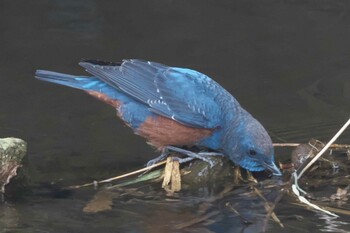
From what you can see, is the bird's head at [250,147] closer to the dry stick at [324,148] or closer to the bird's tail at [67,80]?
the dry stick at [324,148]

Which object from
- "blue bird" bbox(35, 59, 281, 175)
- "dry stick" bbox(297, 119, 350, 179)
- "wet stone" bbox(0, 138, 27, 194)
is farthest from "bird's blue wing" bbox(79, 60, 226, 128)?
"wet stone" bbox(0, 138, 27, 194)

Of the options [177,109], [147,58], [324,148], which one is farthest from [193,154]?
[147,58]

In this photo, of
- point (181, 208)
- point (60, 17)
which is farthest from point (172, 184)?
point (60, 17)

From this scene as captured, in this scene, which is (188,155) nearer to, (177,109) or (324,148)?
(177,109)

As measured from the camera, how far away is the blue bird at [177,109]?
5.89 m

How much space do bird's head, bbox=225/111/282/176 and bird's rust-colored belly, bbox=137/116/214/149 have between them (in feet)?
0.74

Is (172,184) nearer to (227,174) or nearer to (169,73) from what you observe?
(227,174)

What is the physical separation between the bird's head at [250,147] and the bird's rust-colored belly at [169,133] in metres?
0.22

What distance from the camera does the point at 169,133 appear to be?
6.08m

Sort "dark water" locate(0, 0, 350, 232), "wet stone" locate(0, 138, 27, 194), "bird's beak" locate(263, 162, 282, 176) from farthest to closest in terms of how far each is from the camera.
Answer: "bird's beak" locate(263, 162, 282, 176)
"wet stone" locate(0, 138, 27, 194)
"dark water" locate(0, 0, 350, 232)

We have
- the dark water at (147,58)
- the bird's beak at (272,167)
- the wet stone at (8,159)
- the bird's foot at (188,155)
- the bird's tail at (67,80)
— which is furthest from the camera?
the bird's tail at (67,80)

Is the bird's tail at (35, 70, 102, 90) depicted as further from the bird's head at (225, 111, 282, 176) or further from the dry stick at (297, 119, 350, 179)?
the dry stick at (297, 119, 350, 179)

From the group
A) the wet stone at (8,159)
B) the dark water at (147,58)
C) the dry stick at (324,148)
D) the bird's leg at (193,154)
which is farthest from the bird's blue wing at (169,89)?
the wet stone at (8,159)

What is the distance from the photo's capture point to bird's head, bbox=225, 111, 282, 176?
578 centimetres
